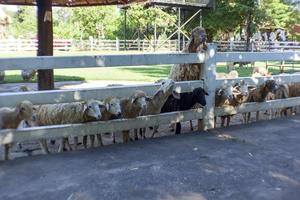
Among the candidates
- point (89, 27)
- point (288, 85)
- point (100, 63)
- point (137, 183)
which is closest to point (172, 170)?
point (137, 183)

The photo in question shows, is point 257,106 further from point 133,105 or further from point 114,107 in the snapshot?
point 114,107

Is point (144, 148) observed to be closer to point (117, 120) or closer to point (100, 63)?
point (117, 120)

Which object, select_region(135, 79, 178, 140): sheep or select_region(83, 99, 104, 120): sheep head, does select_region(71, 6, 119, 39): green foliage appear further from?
select_region(83, 99, 104, 120): sheep head

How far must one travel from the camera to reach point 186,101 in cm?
725

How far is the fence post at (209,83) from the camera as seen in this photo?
7414 millimetres

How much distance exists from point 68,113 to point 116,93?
72cm

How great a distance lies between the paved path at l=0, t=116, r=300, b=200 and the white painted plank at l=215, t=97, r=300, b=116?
1.10 meters

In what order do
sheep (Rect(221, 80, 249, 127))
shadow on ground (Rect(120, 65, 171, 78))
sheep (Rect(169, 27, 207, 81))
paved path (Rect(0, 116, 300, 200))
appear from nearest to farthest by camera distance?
paved path (Rect(0, 116, 300, 200))
sheep (Rect(221, 80, 249, 127))
sheep (Rect(169, 27, 207, 81))
shadow on ground (Rect(120, 65, 171, 78))

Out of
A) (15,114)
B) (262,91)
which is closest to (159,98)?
(15,114)

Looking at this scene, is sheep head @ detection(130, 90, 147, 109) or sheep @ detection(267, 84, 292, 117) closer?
sheep head @ detection(130, 90, 147, 109)

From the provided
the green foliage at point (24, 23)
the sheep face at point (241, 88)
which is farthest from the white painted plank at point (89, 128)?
the green foliage at point (24, 23)

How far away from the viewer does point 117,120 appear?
6379 millimetres

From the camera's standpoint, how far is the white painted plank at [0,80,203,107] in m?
5.77

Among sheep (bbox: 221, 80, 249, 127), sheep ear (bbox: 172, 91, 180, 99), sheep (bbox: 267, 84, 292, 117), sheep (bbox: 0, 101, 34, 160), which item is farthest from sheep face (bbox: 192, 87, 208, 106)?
sheep (bbox: 0, 101, 34, 160)
